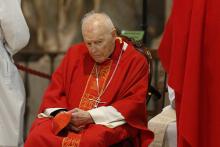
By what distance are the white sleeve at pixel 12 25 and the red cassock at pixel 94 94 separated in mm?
711

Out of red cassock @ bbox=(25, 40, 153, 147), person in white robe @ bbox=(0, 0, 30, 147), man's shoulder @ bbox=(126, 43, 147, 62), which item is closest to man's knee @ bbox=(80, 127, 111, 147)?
red cassock @ bbox=(25, 40, 153, 147)

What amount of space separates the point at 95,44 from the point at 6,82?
3.78ft

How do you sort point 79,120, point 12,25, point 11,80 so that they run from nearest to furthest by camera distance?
point 79,120
point 12,25
point 11,80

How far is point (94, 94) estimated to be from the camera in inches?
135

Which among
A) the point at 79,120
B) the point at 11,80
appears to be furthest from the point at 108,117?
the point at 11,80

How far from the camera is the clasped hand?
3.18 meters

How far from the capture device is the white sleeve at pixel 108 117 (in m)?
3.19

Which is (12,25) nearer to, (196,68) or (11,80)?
(11,80)

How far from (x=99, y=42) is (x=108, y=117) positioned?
0.50 m

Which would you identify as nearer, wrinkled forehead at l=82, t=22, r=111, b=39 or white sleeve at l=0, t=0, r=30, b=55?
wrinkled forehead at l=82, t=22, r=111, b=39

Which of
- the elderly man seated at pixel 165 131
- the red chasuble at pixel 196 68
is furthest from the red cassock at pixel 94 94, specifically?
the red chasuble at pixel 196 68

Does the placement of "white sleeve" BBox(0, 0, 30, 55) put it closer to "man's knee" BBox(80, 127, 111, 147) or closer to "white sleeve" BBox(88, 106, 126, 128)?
"white sleeve" BBox(88, 106, 126, 128)

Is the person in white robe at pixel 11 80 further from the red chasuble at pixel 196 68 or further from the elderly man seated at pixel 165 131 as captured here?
the red chasuble at pixel 196 68

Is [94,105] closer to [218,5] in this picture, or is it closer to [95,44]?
[95,44]
